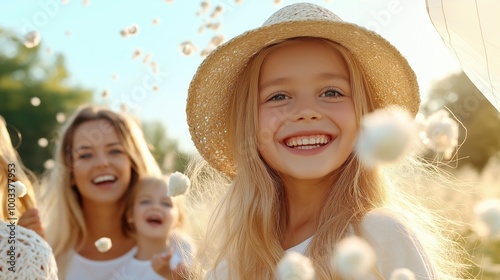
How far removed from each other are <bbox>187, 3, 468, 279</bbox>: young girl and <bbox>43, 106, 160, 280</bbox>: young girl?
5.28 ft

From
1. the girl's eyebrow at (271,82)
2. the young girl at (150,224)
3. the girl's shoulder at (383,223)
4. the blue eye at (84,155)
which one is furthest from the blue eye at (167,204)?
the girl's shoulder at (383,223)

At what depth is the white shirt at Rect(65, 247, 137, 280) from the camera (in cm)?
417

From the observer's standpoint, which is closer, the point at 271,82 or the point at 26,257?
the point at 26,257

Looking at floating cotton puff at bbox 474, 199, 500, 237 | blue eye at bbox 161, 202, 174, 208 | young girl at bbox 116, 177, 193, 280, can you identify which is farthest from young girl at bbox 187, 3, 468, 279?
blue eye at bbox 161, 202, 174, 208

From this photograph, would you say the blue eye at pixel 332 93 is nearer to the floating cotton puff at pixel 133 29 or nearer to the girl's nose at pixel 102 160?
the floating cotton puff at pixel 133 29

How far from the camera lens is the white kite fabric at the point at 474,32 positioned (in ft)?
7.09

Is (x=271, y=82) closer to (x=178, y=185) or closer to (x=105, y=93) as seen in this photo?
(x=178, y=185)

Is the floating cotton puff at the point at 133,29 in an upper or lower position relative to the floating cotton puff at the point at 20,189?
upper

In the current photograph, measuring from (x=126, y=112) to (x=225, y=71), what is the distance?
83.9 inches

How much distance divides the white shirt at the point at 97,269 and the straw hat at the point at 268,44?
4.85ft

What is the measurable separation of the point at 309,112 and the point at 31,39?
234 cm

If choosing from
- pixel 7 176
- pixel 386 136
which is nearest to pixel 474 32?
pixel 386 136

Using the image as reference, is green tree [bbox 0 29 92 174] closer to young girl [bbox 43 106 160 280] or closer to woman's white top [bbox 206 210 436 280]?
young girl [bbox 43 106 160 280]

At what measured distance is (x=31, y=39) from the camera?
13.7ft
